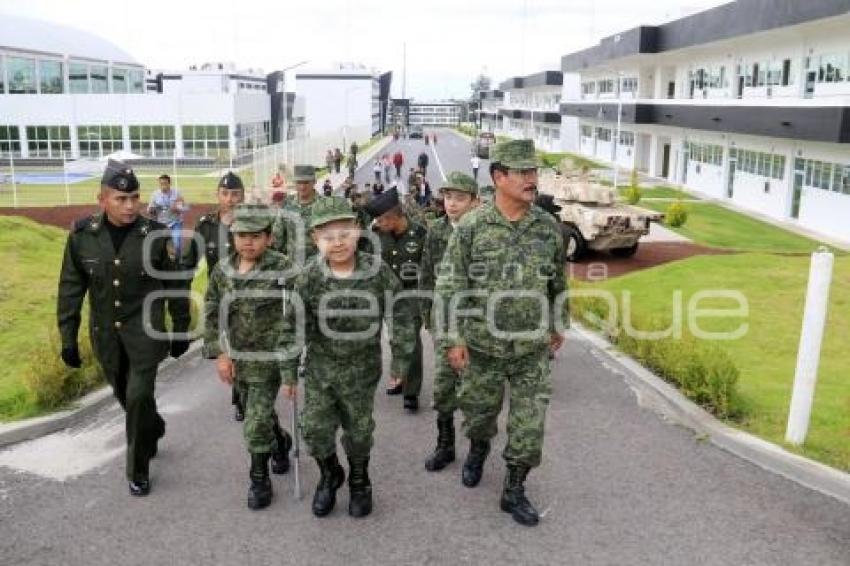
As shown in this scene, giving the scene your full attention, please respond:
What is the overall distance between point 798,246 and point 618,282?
11.4 m

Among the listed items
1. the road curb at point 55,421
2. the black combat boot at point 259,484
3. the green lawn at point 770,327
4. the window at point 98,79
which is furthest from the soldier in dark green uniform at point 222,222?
the window at point 98,79

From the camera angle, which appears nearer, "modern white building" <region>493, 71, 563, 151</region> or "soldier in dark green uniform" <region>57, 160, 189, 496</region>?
"soldier in dark green uniform" <region>57, 160, 189, 496</region>

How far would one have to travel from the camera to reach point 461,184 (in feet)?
23.0

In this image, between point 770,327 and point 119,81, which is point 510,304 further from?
point 119,81

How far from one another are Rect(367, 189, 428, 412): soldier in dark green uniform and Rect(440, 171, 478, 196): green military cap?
0.52 meters

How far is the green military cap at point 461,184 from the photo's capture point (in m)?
6.98

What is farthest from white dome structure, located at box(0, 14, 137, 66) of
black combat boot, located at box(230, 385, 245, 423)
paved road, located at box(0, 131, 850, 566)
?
paved road, located at box(0, 131, 850, 566)

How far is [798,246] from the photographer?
888 inches

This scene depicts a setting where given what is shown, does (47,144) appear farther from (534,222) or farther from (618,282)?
(534,222)

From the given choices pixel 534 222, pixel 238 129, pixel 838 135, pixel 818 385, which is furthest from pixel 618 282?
pixel 238 129

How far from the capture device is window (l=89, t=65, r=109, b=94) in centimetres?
7512

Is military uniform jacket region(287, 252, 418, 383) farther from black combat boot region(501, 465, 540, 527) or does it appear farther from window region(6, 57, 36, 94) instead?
window region(6, 57, 36, 94)

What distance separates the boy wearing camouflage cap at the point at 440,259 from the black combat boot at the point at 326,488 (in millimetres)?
933

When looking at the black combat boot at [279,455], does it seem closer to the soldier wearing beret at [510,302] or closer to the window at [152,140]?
the soldier wearing beret at [510,302]
